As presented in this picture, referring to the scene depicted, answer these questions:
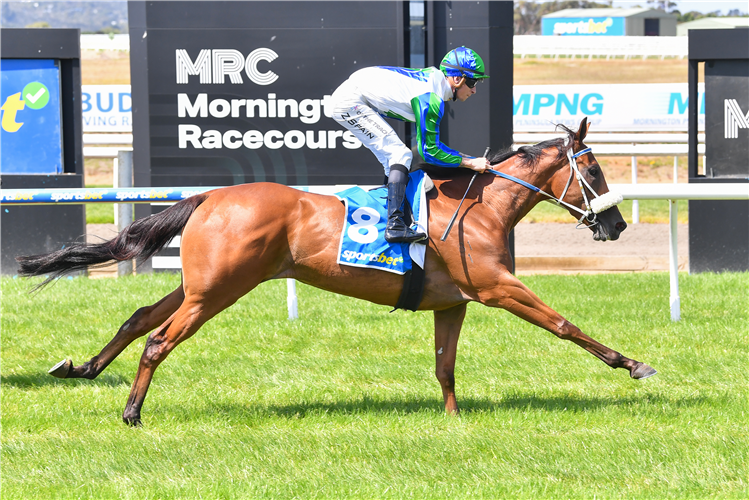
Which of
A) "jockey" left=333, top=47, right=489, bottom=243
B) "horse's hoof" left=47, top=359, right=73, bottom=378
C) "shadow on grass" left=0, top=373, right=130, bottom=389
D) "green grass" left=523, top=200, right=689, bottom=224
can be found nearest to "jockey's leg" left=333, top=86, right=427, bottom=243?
"jockey" left=333, top=47, right=489, bottom=243

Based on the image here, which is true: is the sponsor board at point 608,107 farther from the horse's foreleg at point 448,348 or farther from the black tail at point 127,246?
the black tail at point 127,246

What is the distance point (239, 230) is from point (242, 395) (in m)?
1.30

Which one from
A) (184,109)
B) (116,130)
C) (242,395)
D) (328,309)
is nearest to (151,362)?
(242,395)

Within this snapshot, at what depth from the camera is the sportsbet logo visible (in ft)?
30.2

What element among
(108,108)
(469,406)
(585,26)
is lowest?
(469,406)

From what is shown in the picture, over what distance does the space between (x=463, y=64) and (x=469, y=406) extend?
2046mm

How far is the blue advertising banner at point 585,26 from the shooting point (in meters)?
62.5

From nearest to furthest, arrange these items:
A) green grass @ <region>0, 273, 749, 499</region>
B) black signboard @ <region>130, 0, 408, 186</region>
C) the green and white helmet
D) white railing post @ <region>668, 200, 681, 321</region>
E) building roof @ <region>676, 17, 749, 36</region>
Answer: green grass @ <region>0, 273, 749, 499</region> < the green and white helmet < white railing post @ <region>668, 200, 681, 321</region> < black signboard @ <region>130, 0, 408, 186</region> < building roof @ <region>676, 17, 749, 36</region>

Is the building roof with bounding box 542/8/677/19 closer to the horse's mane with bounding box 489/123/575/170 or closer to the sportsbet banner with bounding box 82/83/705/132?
the sportsbet banner with bounding box 82/83/705/132

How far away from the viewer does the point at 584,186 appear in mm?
5117

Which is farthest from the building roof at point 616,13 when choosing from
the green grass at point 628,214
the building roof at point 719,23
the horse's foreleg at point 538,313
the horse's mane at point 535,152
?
the horse's foreleg at point 538,313

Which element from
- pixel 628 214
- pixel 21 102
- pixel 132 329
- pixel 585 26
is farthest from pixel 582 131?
pixel 585 26

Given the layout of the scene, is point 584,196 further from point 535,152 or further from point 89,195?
point 89,195

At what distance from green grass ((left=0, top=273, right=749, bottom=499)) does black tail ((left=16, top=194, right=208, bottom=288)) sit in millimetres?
861
